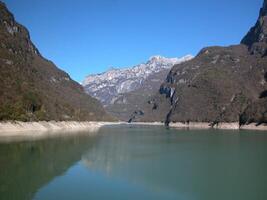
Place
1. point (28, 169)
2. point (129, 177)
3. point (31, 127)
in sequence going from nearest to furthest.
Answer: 1. point (129, 177)
2. point (28, 169)
3. point (31, 127)

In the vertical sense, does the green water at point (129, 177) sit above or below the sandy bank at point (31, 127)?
below

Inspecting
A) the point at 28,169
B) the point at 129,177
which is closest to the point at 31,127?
the point at 28,169

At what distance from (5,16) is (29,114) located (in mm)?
99642

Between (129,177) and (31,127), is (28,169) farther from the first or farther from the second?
(31,127)

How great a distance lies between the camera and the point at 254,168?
125 feet

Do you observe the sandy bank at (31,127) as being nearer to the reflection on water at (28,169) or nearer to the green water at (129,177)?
the reflection on water at (28,169)

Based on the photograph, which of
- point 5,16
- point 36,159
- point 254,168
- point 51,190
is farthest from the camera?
point 5,16

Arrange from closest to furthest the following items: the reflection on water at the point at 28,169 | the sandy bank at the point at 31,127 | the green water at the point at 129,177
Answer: the green water at the point at 129,177, the reflection on water at the point at 28,169, the sandy bank at the point at 31,127

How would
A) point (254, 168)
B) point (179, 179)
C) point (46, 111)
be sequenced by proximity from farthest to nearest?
point (46, 111), point (254, 168), point (179, 179)

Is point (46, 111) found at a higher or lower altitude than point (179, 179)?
higher

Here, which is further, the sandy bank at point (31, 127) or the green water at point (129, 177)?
the sandy bank at point (31, 127)

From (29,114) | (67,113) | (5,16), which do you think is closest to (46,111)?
(29,114)

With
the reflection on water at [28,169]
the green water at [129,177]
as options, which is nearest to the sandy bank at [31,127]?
the reflection on water at [28,169]

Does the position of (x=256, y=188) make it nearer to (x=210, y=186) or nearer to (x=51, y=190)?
(x=210, y=186)
